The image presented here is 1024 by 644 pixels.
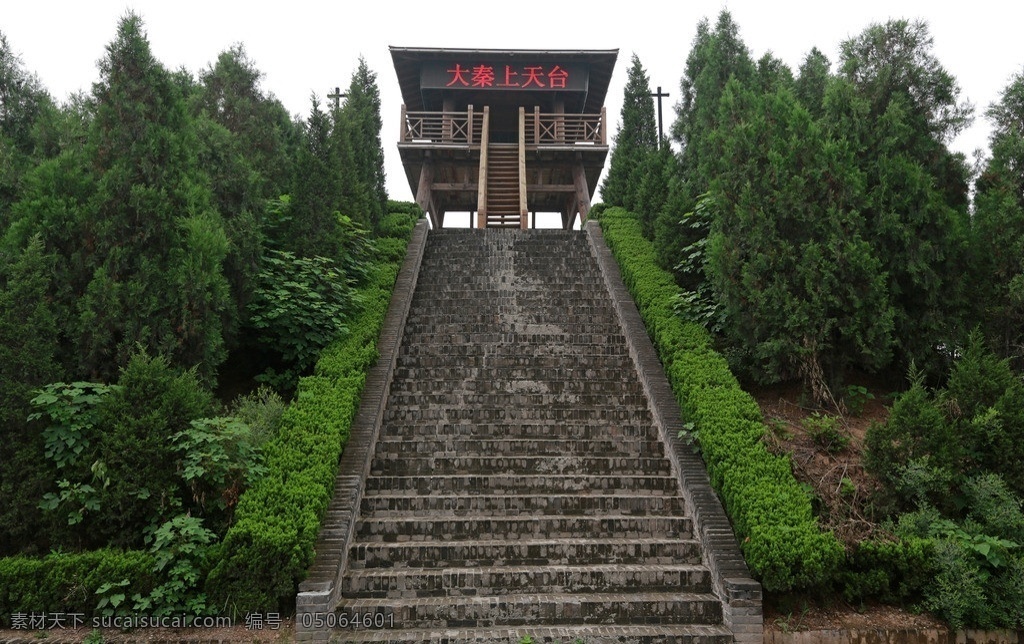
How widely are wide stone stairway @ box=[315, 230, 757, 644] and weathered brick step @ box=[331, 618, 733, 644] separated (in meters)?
0.02

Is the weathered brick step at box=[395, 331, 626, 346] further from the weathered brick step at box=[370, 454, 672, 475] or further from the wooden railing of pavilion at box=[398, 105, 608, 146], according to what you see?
the wooden railing of pavilion at box=[398, 105, 608, 146]

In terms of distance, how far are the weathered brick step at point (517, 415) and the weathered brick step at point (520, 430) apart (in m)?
0.17

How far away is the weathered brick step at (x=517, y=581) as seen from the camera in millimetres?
5848

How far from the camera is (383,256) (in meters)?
12.2

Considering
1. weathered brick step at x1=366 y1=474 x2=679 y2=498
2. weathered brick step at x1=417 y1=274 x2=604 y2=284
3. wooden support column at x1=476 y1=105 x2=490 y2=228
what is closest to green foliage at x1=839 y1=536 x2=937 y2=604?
weathered brick step at x1=366 y1=474 x2=679 y2=498

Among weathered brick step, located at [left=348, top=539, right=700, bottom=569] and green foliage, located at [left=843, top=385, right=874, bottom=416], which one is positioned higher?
green foliage, located at [left=843, top=385, right=874, bottom=416]

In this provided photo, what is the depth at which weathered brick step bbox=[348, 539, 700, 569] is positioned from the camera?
614 cm

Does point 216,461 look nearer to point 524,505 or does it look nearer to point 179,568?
point 179,568

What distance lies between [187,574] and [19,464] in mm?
1863

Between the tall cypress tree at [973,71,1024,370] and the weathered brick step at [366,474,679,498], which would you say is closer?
the weathered brick step at [366,474,679,498]

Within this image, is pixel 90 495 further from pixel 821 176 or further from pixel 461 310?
pixel 821 176

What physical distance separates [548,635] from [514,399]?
362 cm

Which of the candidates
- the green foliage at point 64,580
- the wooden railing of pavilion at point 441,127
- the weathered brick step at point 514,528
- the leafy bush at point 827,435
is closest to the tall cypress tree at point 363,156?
the wooden railing of pavilion at point 441,127

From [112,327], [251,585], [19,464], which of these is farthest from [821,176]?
[19,464]
